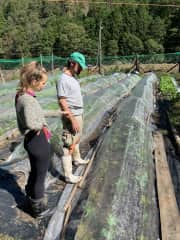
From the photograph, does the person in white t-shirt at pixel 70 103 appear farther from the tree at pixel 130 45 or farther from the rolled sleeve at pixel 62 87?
the tree at pixel 130 45

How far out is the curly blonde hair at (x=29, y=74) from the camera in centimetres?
228

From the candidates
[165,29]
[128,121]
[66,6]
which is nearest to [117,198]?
[128,121]

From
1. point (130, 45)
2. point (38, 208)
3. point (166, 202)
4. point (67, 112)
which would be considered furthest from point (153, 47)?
point (38, 208)

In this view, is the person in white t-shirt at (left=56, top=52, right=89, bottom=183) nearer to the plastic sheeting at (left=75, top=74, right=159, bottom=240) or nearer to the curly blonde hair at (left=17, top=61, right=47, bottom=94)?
the plastic sheeting at (left=75, top=74, right=159, bottom=240)

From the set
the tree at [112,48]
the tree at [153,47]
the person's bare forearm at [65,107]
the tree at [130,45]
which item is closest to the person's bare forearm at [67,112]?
the person's bare forearm at [65,107]

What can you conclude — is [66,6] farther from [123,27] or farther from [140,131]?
[140,131]

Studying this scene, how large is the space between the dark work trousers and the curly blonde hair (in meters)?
0.35

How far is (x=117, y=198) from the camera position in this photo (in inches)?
108

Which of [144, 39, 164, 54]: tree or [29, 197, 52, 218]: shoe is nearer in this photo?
[29, 197, 52, 218]: shoe

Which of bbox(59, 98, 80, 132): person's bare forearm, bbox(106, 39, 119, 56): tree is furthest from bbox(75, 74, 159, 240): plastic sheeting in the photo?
bbox(106, 39, 119, 56): tree

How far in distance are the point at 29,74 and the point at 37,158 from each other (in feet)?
2.01

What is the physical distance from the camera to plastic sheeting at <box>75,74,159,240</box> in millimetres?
2371

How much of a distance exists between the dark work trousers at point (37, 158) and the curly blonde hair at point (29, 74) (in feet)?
1.14

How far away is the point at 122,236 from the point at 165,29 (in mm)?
44179
